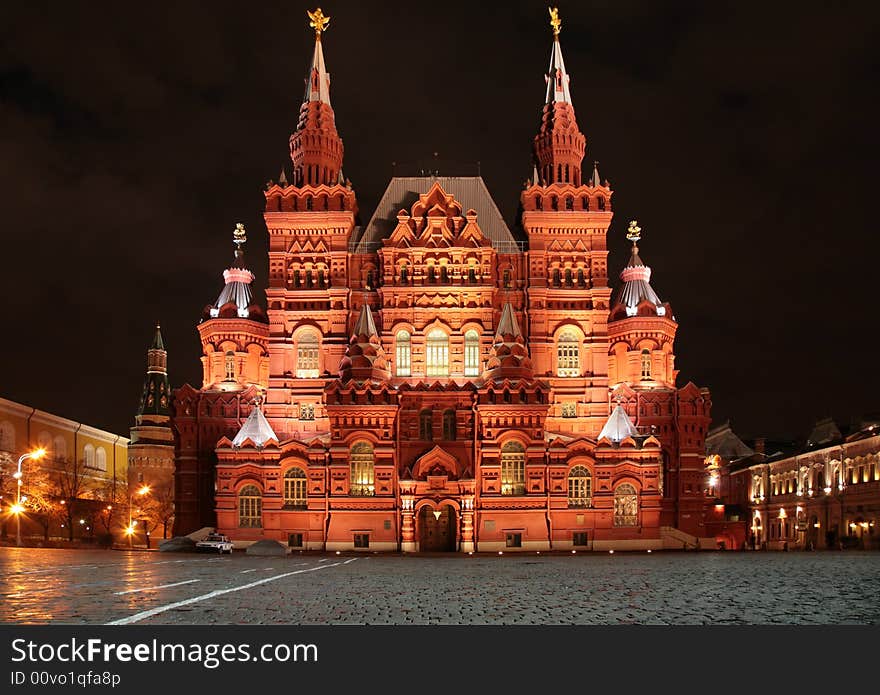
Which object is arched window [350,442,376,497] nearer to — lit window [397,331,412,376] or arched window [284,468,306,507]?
arched window [284,468,306,507]

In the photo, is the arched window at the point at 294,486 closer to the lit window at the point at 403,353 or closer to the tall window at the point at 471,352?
the lit window at the point at 403,353

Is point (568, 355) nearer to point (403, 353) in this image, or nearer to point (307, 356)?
point (403, 353)

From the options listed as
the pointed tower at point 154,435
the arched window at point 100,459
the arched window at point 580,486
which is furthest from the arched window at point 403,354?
the arched window at point 100,459

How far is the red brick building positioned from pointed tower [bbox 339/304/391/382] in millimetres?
150

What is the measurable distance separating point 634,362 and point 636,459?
973 centimetres

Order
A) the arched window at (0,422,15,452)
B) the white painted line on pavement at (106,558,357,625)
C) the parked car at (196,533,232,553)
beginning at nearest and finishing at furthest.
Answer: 1. the white painted line on pavement at (106,558,357,625)
2. the parked car at (196,533,232,553)
3. the arched window at (0,422,15,452)

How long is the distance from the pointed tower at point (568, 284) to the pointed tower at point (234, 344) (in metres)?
20.8

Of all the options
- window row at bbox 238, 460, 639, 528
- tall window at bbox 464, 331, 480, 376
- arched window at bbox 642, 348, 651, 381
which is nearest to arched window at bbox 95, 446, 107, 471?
window row at bbox 238, 460, 639, 528

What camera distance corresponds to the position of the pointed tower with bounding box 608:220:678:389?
70.6 m

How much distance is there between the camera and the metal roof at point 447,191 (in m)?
71.7
